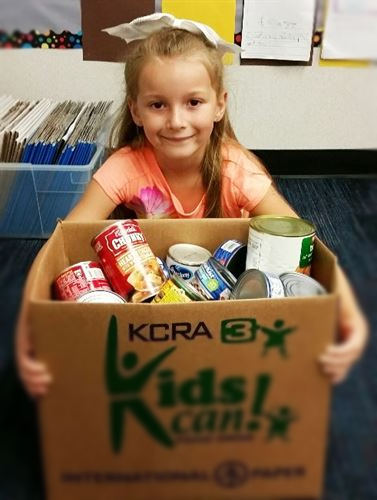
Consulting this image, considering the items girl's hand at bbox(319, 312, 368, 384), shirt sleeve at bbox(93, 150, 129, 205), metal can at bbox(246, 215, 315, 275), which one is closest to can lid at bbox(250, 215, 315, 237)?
metal can at bbox(246, 215, 315, 275)

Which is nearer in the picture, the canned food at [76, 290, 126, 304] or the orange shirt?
the canned food at [76, 290, 126, 304]

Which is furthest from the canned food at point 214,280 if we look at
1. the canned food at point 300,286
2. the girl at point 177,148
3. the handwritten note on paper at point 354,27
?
the handwritten note on paper at point 354,27

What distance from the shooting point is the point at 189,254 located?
0.63 metres

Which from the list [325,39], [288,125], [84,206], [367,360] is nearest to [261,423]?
[367,360]

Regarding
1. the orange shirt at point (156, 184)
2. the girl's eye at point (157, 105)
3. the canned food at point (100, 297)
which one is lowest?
the orange shirt at point (156, 184)

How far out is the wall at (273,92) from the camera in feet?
1.10

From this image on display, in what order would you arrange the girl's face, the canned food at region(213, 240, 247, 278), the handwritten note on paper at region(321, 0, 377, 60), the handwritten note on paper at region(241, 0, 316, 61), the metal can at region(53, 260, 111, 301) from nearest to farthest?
the handwritten note on paper at region(321, 0, 377, 60), the handwritten note on paper at region(241, 0, 316, 61), the metal can at region(53, 260, 111, 301), the canned food at region(213, 240, 247, 278), the girl's face

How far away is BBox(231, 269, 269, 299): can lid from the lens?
1.53 feet

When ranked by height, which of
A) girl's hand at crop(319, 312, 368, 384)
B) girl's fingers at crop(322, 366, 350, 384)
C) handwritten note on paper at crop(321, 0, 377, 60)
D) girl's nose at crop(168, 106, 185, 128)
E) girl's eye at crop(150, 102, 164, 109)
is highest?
handwritten note on paper at crop(321, 0, 377, 60)

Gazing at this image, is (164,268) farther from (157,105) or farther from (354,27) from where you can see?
(354,27)

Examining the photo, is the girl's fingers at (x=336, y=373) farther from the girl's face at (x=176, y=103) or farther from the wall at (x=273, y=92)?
the girl's face at (x=176, y=103)

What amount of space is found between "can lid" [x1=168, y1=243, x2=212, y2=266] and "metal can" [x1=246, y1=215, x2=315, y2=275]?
0.08m

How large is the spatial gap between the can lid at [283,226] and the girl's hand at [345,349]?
21cm

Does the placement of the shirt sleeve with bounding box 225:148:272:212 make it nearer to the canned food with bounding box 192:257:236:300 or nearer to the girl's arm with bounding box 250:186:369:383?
the canned food with bounding box 192:257:236:300
